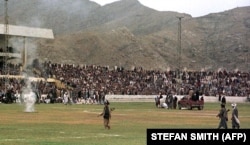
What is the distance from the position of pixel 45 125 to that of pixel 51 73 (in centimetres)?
4676

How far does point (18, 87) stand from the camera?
67.2 meters

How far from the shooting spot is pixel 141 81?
8400 centimetres

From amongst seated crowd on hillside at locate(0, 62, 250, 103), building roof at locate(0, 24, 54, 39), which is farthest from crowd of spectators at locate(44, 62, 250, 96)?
building roof at locate(0, 24, 54, 39)

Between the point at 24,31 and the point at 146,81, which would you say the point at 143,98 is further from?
the point at 24,31

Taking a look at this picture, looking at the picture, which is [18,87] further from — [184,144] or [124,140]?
[184,144]

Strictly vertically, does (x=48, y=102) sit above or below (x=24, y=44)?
below

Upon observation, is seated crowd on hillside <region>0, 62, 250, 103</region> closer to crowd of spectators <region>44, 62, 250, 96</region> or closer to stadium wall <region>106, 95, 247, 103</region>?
crowd of spectators <region>44, 62, 250, 96</region>

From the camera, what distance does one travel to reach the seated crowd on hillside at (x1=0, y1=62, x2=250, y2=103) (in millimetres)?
78688

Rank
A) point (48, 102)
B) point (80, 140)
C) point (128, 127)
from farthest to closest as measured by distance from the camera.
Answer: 1. point (48, 102)
2. point (128, 127)
3. point (80, 140)

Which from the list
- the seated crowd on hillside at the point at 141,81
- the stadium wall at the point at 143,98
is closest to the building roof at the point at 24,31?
the seated crowd on hillside at the point at 141,81

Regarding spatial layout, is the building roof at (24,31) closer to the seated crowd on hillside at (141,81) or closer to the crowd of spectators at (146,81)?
the seated crowd on hillside at (141,81)

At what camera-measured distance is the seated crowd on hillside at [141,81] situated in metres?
78.7

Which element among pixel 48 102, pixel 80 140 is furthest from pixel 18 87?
pixel 80 140

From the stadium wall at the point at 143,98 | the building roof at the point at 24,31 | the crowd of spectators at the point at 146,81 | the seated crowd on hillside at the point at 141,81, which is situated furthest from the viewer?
the crowd of spectators at the point at 146,81
